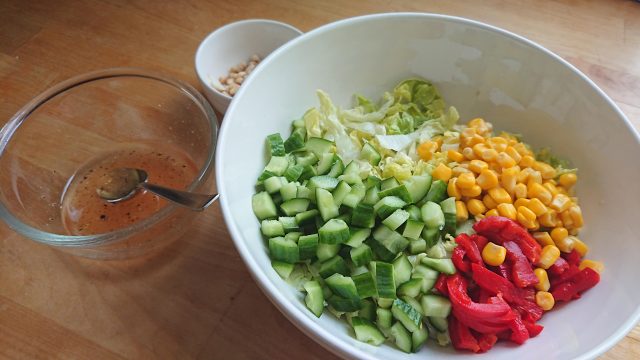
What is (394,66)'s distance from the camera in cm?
166

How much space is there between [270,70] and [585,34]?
1.54 metres

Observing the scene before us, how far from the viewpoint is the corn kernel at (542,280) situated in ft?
4.02

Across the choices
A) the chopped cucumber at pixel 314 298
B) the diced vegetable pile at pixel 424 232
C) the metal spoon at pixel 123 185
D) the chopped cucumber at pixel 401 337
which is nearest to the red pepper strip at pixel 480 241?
the diced vegetable pile at pixel 424 232

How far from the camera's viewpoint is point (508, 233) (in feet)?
4.13

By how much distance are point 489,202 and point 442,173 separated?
0.51ft

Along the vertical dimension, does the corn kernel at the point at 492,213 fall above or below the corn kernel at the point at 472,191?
below

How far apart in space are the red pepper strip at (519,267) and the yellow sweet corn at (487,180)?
0.19 m

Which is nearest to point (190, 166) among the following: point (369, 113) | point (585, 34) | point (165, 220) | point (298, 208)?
point (165, 220)

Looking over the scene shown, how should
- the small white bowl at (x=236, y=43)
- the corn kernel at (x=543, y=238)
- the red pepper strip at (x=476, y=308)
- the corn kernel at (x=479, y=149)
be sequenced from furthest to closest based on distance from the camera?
the small white bowl at (x=236, y=43) < the corn kernel at (x=479, y=149) < the corn kernel at (x=543, y=238) < the red pepper strip at (x=476, y=308)

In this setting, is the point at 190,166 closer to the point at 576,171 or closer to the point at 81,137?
Answer: the point at 81,137

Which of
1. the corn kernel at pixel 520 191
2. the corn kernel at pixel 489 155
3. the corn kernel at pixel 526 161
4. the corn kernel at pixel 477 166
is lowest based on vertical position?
the corn kernel at pixel 520 191

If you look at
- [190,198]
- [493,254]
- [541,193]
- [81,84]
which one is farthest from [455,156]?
[81,84]

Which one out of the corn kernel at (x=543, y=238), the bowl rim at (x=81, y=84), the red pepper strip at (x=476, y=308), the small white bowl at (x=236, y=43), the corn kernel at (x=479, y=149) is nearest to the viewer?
the red pepper strip at (x=476, y=308)

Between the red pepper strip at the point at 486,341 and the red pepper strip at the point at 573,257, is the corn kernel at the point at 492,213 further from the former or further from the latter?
the red pepper strip at the point at 486,341
